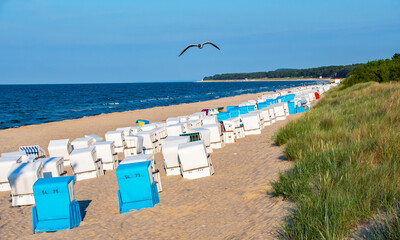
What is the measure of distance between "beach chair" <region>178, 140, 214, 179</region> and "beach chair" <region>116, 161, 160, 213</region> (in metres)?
2.38

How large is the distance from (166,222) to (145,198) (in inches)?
46.9

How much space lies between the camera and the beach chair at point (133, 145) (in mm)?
13595

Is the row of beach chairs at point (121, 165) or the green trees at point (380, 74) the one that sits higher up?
the green trees at point (380, 74)

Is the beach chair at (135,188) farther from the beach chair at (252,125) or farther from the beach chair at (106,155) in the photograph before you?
the beach chair at (252,125)

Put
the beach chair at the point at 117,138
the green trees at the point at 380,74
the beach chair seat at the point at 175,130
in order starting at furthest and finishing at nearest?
the green trees at the point at 380,74 → the beach chair seat at the point at 175,130 → the beach chair at the point at 117,138

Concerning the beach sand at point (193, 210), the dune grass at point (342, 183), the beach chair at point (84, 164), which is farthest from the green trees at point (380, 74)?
the beach chair at point (84, 164)

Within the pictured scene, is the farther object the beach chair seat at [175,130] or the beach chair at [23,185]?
the beach chair seat at [175,130]

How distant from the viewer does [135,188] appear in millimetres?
7781

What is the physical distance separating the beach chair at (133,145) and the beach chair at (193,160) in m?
3.85

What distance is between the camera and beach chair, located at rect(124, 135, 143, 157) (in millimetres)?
13595

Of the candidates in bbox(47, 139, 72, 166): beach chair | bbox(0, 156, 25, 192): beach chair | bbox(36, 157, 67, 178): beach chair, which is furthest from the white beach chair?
bbox(47, 139, 72, 166): beach chair

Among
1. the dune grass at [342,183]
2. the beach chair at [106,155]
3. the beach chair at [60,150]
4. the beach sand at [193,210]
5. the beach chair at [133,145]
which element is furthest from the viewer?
the beach chair at [60,150]

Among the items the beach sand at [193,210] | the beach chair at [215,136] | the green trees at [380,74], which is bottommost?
the beach sand at [193,210]

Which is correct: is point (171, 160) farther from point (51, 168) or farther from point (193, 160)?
point (51, 168)
